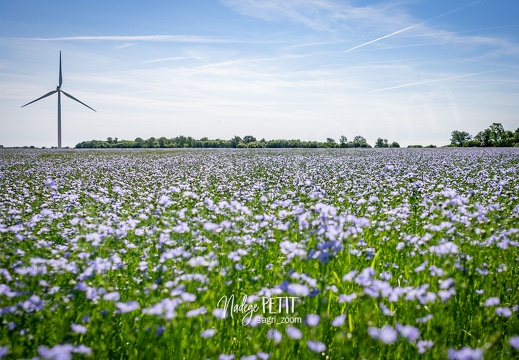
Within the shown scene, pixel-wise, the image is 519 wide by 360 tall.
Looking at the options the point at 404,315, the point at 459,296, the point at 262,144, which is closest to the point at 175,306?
the point at 404,315

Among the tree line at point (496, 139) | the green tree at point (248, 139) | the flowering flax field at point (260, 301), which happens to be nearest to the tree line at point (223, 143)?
the green tree at point (248, 139)

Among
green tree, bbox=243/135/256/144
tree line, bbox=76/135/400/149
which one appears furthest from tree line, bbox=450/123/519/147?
green tree, bbox=243/135/256/144

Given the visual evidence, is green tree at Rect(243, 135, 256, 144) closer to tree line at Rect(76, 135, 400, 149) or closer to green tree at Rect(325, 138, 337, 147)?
tree line at Rect(76, 135, 400, 149)

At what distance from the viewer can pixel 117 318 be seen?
3.75 meters

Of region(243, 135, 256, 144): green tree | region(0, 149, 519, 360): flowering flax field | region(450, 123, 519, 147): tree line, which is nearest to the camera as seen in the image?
region(0, 149, 519, 360): flowering flax field

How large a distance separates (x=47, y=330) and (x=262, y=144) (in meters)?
67.0

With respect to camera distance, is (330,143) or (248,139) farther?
(248,139)

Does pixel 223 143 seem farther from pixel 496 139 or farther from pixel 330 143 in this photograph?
pixel 496 139

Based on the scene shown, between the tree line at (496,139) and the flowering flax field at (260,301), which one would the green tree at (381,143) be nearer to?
the tree line at (496,139)

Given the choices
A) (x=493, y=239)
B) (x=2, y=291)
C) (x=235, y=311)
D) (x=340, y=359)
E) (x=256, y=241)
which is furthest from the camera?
(x=256, y=241)

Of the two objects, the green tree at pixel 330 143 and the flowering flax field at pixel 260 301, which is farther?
the green tree at pixel 330 143

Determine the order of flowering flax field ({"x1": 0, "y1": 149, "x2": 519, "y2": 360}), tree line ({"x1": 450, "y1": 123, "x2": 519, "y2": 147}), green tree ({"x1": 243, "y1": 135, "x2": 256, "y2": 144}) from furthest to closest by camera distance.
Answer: green tree ({"x1": 243, "y1": 135, "x2": 256, "y2": 144}) → tree line ({"x1": 450, "y1": 123, "x2": 519, "y2": 147}) → flowering flax field ({"x1": 0, "y1": 149, "x2": 519, "y2": 360})

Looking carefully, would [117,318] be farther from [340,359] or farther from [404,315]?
[404,315]

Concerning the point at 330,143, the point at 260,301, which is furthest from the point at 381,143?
the point at 260,301
